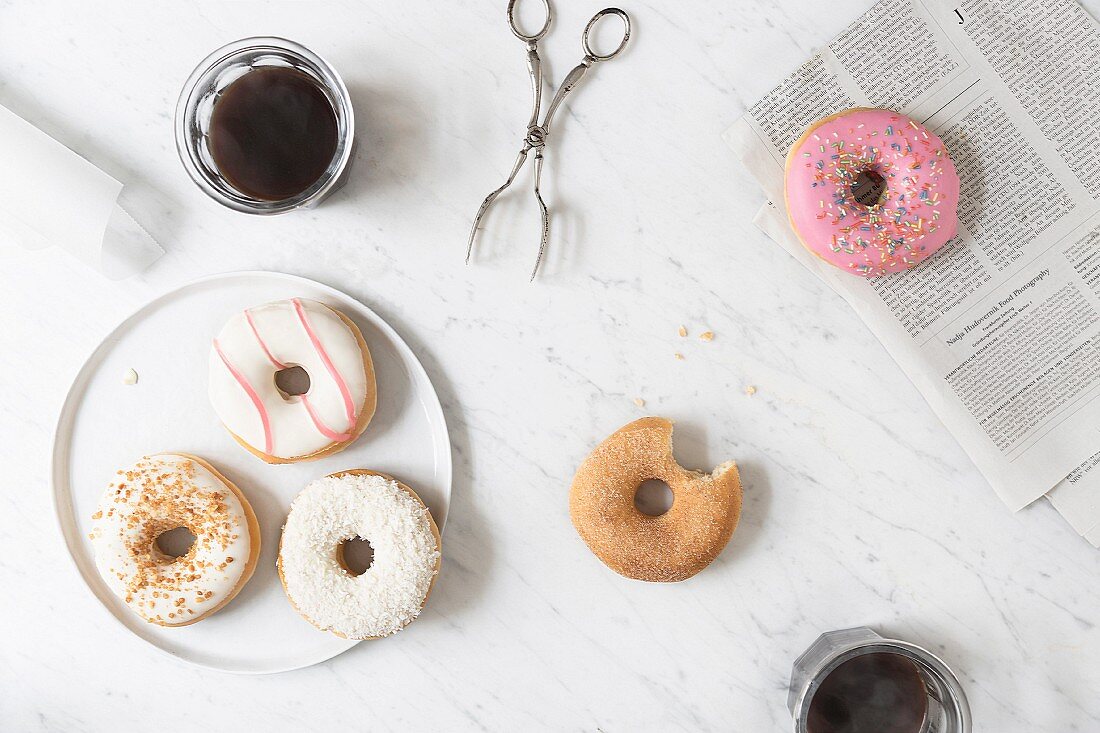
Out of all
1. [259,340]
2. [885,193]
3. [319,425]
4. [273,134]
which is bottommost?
[885,193]

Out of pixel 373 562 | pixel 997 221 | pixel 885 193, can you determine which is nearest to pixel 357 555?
pixel 373 562

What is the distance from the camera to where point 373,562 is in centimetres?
93

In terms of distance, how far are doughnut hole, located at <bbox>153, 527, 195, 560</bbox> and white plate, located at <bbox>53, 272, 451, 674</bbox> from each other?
0.28ft

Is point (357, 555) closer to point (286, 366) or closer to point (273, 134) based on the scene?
point (286, 366)

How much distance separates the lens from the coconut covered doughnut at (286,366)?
2.91 feet

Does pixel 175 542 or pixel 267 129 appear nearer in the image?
pixel 267 129

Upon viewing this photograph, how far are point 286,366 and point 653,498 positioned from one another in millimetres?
483

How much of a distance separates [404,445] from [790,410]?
0.49 m

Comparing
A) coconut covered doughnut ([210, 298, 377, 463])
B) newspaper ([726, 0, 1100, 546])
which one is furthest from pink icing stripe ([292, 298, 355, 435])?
newspaper ([726, 0, 1100, 546])

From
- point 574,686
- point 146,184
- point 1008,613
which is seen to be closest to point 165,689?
point 574,686

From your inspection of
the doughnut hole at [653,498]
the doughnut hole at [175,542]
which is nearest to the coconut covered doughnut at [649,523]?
the doughnut hole at [653,498]

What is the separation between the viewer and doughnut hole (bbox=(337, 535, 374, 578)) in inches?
38.7

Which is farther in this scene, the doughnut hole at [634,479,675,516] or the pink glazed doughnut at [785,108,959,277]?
the doughnut hole at [634,479,675,516]

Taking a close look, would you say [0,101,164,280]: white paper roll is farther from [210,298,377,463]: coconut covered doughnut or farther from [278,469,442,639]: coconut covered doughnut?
[278,469,442,639]: coconut covered doughnut
